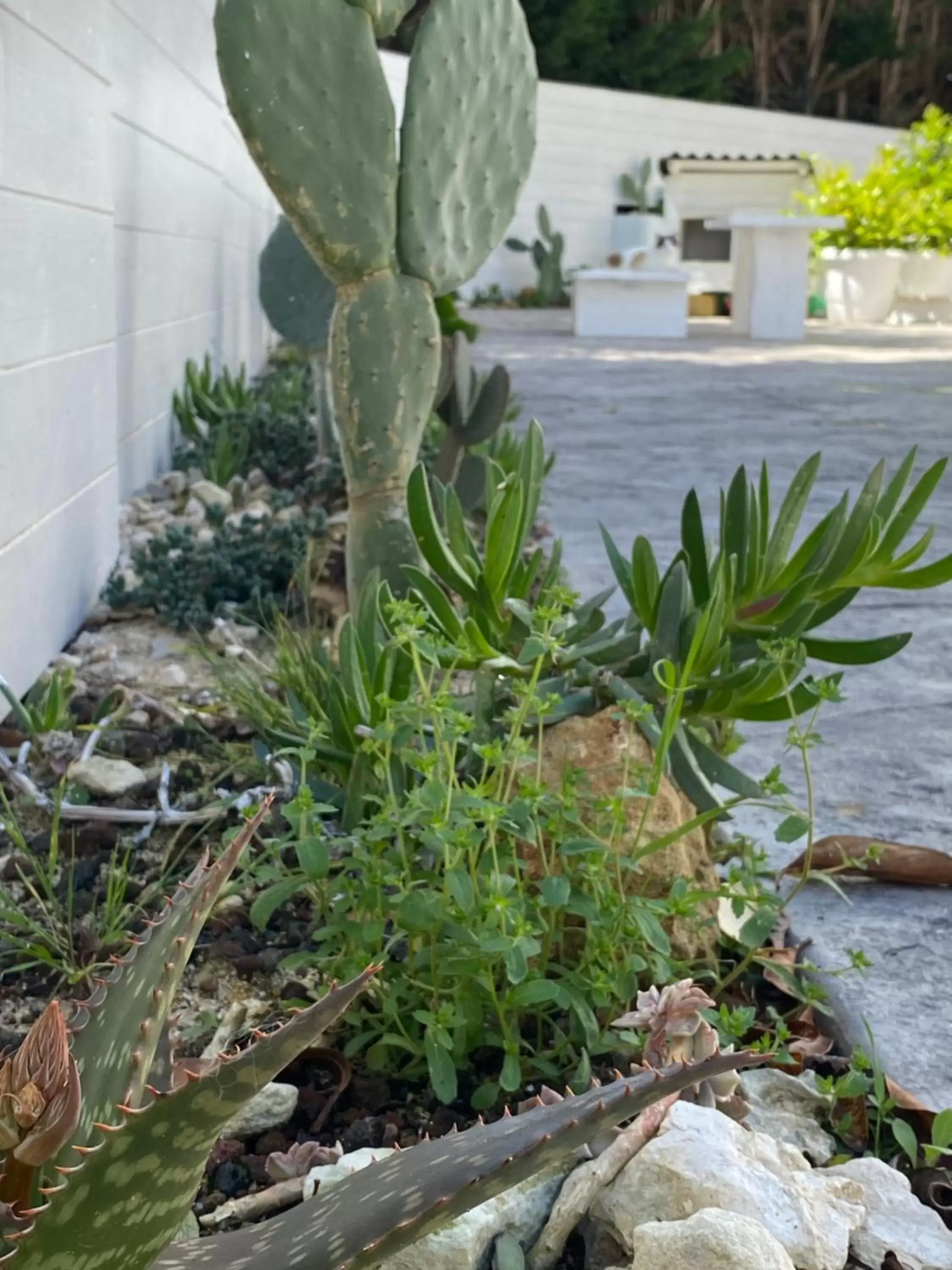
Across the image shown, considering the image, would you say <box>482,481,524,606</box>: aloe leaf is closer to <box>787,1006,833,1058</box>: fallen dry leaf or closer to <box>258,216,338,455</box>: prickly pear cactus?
<box>787,1006,833,1058</box>: fallen dry leaf

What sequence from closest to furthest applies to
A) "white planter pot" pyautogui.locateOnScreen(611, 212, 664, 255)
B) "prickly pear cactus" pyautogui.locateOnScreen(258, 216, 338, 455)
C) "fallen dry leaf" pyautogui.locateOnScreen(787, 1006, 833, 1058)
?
1. "fallen dry leaf" pyautogui.locateOnScreen(787, 1006, 833, 1058)
2. "prickly pear cactus" pyautogui.locateOnScreen(258, 216, 338, 455)
3. "white planter pot" pyautogui.locateOnScreen(611, 212, 664, 255)

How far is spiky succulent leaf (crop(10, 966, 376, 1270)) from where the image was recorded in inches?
25.3

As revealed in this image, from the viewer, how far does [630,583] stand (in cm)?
165

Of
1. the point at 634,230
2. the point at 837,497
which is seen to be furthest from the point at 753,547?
the point at 634,230

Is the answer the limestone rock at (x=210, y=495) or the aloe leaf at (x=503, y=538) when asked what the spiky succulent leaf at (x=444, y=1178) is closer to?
the aloe leaf at (x=503, y=538)

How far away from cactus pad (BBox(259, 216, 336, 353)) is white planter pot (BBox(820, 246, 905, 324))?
968 centimetres

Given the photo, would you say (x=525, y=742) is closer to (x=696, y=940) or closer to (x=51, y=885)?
(x=696, y=940)

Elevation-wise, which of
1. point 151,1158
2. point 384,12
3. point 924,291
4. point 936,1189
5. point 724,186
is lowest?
point 936,1189

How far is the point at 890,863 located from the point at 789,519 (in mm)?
475

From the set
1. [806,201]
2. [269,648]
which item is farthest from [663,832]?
[806,201]

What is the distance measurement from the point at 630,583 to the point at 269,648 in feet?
3.96

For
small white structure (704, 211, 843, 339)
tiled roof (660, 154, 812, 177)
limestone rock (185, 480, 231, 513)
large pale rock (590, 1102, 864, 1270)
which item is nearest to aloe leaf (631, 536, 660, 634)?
large pale rock (590, 1102, 864, 1270)

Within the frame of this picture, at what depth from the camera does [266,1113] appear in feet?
4.11

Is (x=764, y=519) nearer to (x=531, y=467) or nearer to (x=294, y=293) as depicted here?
(x=531, y=467)
